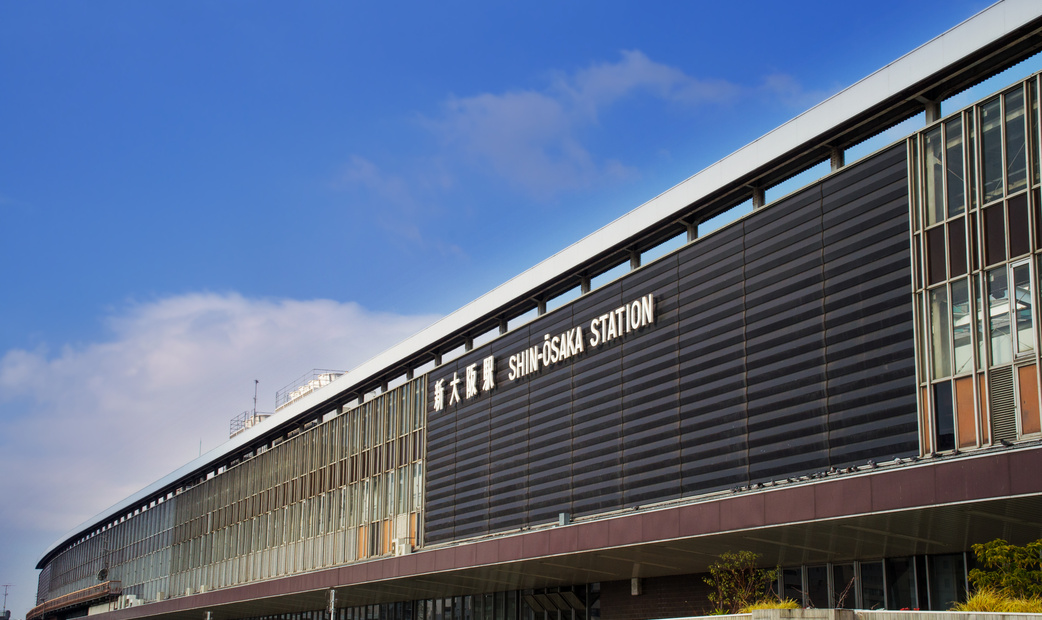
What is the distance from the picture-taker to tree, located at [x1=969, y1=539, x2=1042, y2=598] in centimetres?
1896

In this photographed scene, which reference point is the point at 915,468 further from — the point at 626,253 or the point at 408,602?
the point at 408,602

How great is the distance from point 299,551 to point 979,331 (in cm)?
4918

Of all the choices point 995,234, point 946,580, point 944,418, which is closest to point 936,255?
point 995,234

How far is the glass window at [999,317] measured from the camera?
24500 mm

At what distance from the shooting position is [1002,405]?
2427 cm

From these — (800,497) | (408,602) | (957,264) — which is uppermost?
(957,264)

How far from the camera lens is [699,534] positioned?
88.6 ft

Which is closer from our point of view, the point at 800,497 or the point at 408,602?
the point at 800,497

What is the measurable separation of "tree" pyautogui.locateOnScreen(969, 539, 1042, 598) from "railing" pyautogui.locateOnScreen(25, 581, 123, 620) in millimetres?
93321

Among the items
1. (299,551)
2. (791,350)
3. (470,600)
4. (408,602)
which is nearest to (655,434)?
(791,350)

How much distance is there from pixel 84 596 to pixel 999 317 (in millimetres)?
102488

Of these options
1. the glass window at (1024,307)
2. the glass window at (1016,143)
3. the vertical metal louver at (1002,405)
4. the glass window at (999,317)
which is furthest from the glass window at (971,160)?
the vertical metal louver at (1002,405)

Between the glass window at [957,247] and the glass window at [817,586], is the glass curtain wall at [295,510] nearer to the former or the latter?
the glass window at [817,586]

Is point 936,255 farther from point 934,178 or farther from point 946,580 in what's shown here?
point 946,580
